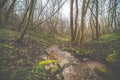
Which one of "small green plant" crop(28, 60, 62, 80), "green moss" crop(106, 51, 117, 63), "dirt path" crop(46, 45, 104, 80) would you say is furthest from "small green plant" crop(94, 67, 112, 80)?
"small green plant" crop(28, 60, 62, 80)

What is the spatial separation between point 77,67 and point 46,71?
205cm

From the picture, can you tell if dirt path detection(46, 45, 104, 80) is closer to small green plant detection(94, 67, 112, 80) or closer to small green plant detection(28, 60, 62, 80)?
small green plant detection(94, 67, 112, 80)

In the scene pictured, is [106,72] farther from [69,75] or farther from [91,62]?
[69,75]

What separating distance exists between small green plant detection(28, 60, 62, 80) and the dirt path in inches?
16.9

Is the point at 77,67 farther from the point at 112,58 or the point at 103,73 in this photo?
the point at 112,58

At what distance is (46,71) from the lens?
8508mm

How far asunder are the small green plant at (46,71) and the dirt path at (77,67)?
43cm

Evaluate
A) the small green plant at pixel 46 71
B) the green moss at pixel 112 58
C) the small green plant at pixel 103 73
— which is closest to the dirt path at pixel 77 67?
the small green plant at pixel 103 73

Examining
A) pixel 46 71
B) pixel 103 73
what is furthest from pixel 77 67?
pixel 46 71

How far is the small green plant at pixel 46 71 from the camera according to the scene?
7844 millimetres

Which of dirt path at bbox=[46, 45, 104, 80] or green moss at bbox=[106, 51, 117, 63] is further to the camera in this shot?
green moss at bbox=[106, 51, 117, 63]

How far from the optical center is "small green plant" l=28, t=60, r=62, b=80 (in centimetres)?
784

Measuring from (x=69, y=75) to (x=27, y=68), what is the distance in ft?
6.68

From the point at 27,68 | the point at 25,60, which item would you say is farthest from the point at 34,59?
the point at 27,68
